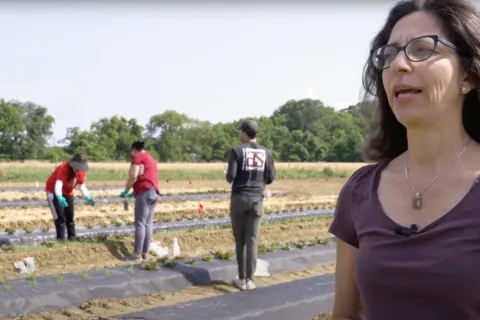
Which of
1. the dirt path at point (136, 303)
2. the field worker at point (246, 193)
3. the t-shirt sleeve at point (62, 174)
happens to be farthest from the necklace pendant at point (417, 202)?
the t-shirt sleeve at point (62, 174)

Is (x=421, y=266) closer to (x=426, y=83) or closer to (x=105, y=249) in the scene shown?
(x=426, y=83)

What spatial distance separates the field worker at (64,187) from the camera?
8.78 metres

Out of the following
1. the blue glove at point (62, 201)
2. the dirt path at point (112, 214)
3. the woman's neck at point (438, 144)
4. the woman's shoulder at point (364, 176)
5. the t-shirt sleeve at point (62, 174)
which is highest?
the woman's neck at point (438, 144)

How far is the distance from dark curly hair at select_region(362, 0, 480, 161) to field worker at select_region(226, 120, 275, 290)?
515 centimetres

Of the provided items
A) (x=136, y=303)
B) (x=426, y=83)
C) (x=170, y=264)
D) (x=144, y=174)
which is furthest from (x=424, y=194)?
(x=144, y=174)

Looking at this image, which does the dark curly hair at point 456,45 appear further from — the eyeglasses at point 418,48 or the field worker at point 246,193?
the field worker at point 246,193

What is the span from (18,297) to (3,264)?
2.11 meters

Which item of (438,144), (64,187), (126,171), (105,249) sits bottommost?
(105,249)

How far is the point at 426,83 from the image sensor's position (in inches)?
57.3

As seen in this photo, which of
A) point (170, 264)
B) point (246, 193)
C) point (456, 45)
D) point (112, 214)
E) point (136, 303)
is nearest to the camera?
point (456, 45)

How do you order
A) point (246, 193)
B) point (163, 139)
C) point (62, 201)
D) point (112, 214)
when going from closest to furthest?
point (246, 193)
point (62, 201)
point (112, 214)
point (163, 139)

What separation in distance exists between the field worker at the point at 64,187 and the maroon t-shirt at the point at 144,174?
3.58 feet

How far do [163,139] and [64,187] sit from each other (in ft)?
167

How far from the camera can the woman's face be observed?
1.46 metres
